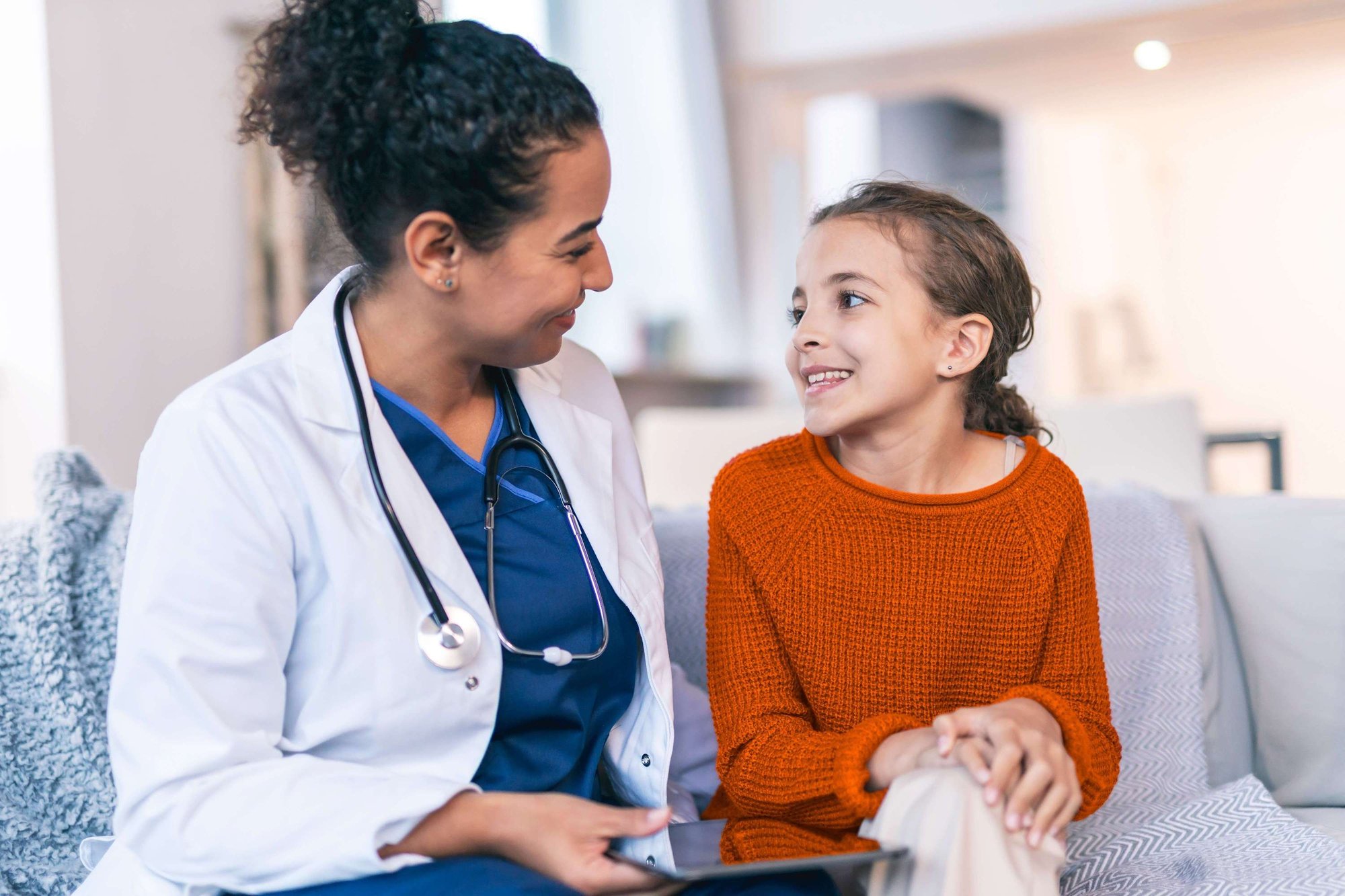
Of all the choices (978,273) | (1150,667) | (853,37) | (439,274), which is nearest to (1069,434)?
(1150,667)

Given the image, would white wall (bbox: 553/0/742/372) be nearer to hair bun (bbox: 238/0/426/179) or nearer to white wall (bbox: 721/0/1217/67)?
white wall (bbox: 721/0/1217/67)

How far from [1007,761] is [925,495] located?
35 centimetres

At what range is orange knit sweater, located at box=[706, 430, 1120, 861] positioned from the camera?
121 cm

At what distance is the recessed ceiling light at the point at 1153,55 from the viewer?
4.09 meters

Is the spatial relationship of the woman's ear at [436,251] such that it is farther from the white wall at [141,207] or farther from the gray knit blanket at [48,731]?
the white wall at [141,207]

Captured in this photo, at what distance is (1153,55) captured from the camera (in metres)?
4.43

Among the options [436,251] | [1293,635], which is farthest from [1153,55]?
[436,251]

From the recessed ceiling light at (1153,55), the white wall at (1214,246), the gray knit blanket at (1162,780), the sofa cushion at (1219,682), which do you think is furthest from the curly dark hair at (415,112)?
the white wall at (1214,246)

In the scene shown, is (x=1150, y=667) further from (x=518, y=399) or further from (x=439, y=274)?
(x=439, y=274)

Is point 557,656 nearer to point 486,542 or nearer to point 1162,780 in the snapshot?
point 486,542

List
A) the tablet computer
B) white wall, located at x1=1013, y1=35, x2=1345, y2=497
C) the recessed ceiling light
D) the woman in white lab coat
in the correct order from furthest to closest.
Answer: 1. white wall, located at x1=1013, y1=35, x2=1345, y2=497
2. the recessed ceiling light
3. the woman in white lab coat
4. the tablet computer

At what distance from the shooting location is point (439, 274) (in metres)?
1.12

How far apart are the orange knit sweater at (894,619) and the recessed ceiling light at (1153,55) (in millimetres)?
3325

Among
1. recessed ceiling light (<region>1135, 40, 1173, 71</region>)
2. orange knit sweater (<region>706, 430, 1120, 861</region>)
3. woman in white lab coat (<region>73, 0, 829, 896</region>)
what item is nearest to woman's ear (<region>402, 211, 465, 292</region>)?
woman in white lab coat (<region>73, 0, 829, 896</region>)
